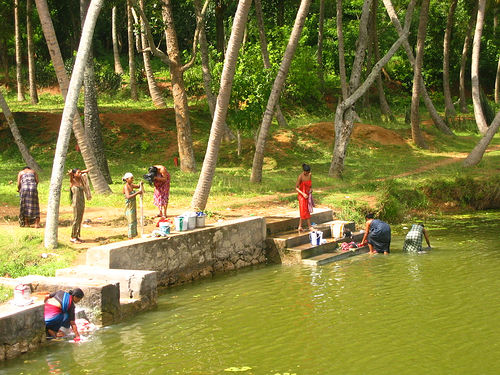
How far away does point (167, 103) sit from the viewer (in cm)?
3491

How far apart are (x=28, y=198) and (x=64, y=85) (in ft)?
12.4

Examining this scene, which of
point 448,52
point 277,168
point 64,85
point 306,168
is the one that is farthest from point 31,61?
point 306,168

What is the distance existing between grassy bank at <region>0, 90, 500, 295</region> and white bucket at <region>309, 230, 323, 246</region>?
10.6ft

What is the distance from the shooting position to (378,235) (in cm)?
1555

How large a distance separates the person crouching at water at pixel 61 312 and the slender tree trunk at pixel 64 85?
7.79 meters

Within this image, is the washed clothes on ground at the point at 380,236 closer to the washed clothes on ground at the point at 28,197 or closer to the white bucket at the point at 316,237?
the white bucket at the point at 316,237

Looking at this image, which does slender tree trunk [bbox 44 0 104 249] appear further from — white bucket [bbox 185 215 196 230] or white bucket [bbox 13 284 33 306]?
white bucket [bbox 13 284 33 306]

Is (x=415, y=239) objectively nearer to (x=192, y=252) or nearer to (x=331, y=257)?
(x=331, y=257)

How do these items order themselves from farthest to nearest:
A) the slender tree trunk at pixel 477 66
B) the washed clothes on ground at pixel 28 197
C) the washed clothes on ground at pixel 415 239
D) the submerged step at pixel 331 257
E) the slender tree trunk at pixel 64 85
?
the slender tree trunk at pixel 477 66 < the slender tree trunk at pixel 64 85 < the washed clothes on ground at pixel 415 239 < the washed clothes on ground at pixel 28 197 < the submerged step at pixel 331 257

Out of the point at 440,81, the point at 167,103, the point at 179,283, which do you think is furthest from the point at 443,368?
the point at 440,81

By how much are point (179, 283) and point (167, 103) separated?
74.4ft

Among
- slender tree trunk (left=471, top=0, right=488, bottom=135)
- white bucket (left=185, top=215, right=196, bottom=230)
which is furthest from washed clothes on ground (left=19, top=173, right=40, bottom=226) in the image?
slender tree trunk (left=471, top=0, right=488, bottom=135)

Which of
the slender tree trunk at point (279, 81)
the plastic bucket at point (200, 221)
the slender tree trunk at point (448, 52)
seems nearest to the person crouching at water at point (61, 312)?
the plastic bucket at point (200, 221)

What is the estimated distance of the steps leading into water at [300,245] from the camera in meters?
14.9
